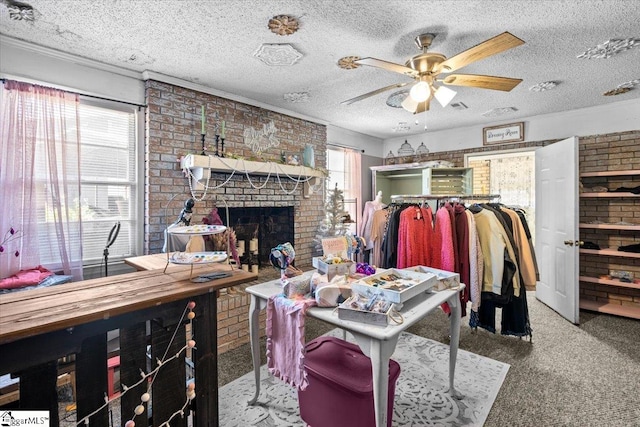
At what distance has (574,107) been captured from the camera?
388cm

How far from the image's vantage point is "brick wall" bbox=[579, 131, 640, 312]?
3.63m

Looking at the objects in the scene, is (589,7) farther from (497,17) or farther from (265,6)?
(265,6)

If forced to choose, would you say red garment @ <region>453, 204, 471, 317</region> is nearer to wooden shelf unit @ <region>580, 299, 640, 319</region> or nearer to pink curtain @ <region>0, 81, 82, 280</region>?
wooden shelf unit @ <region>580, 299, 640, 319</region>

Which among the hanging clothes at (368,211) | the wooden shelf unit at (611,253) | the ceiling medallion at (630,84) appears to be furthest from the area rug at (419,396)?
the ceiling medallion at (630,84)

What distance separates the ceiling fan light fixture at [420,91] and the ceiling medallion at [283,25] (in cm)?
91

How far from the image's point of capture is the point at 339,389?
1560 millimetres

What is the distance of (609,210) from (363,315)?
4083mm

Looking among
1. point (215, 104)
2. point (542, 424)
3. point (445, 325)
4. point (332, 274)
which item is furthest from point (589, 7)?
point (215, 104)

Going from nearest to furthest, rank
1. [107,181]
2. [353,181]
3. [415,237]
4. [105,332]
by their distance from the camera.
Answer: [105,332], [107,181], [415,237], [353,181]

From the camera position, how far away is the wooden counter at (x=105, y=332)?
37.3 inches

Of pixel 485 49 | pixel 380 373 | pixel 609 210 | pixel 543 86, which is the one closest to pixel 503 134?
pixel 543 86

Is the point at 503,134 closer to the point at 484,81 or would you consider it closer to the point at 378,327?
the point at 484,81

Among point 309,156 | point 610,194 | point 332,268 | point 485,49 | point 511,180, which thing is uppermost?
point 485,49

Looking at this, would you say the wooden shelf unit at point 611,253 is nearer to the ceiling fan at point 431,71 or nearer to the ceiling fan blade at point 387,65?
the ceiling fan at point 431,71
